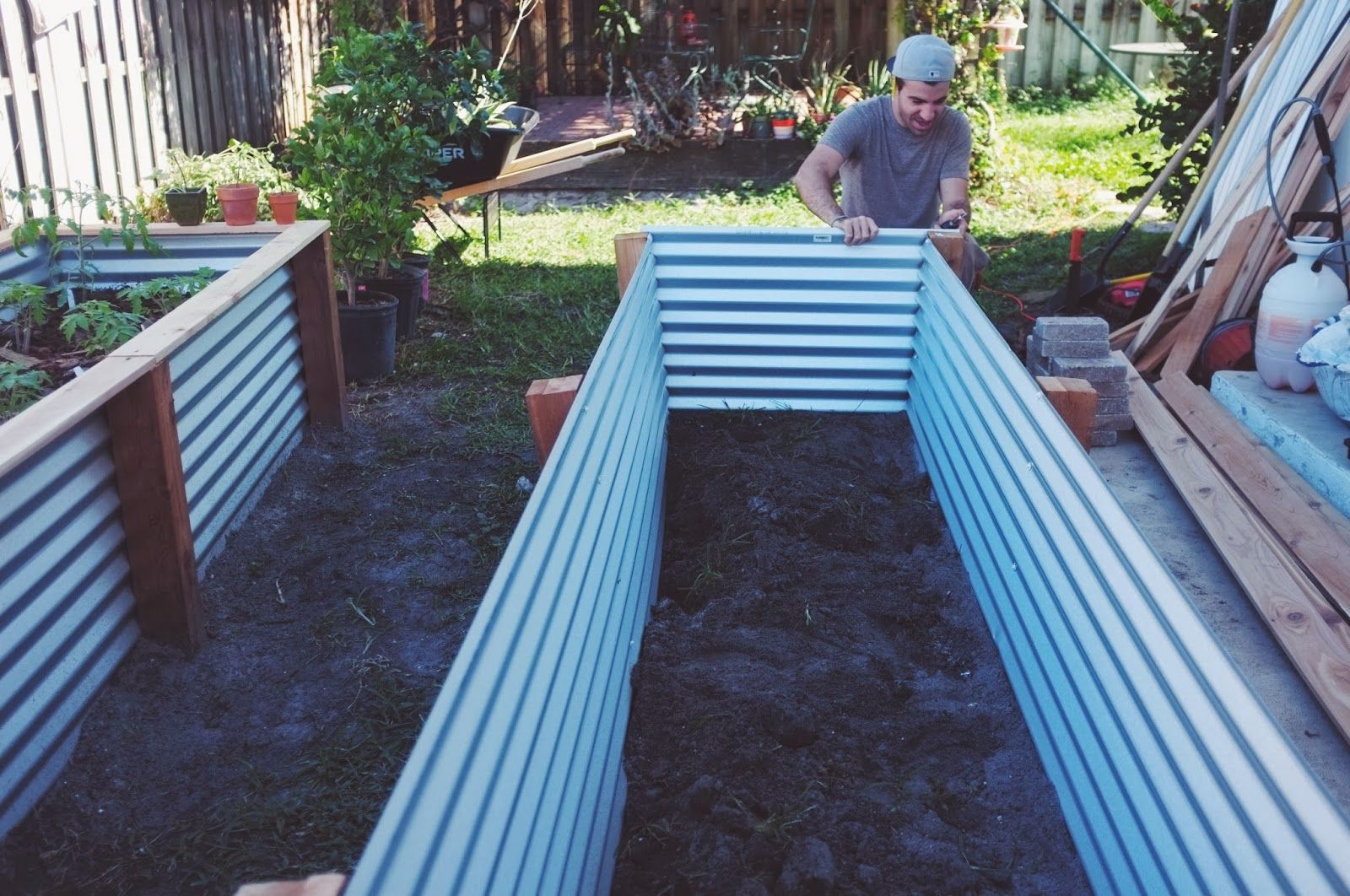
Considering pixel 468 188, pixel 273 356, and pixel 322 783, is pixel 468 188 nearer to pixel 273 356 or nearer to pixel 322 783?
pixel 273 356

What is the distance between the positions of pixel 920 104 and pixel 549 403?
2.65m

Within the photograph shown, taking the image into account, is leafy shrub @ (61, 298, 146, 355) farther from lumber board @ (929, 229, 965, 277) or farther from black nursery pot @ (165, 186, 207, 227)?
lumber board @ (929, 229, 965, 277)

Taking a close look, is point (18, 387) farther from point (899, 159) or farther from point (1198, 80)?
point (1198, 80)

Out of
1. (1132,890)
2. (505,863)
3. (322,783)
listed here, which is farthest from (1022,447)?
(322,783)

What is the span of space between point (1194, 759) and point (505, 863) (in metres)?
0.81

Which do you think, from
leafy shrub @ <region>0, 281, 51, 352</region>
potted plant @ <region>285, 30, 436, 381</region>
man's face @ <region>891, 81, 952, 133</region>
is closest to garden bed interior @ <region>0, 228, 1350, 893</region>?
leafy shrub @ <region>0, 281, 51, 352</region>

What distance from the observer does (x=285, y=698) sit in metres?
3.00

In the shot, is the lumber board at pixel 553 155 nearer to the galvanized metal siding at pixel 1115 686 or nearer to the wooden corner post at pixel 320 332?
the wooden corner post at pixel 320 332

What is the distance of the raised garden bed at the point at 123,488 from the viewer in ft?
8.30

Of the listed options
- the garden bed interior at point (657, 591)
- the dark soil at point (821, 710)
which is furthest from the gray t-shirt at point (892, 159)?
the dark soil at point (821, 710)

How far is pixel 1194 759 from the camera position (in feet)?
4.87

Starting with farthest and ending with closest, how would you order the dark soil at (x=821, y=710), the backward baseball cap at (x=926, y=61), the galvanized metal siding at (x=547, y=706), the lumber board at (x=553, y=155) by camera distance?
1. the lumber board at (x=553, y=155)
2. the backward baseball cap at (x=926, y=61)
3. the dark soil at (x=821, y=710)
4. the galvanized metal siding at (x=547, y=706)

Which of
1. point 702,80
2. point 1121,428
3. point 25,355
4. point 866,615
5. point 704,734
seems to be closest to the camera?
point 704,734

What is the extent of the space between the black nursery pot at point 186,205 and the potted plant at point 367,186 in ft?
2.90
